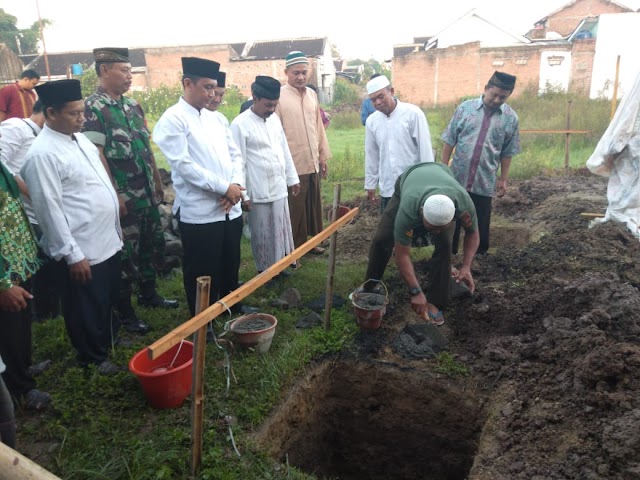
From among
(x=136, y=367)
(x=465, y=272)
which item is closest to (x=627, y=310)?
(x=465, y=272)

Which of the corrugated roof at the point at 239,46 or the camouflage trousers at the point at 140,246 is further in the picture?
the corrugated roof at the point at 239,46

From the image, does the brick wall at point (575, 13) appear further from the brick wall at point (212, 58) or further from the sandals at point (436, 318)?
the sandals at point (436, 318)

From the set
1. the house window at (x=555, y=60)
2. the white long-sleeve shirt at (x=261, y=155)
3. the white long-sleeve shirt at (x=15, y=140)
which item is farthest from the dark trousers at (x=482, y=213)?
the house window at (x=555, y=60)

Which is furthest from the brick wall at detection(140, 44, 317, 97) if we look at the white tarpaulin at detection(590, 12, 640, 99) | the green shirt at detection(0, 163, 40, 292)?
the green shirt at detection(0, 163, 40, 292)

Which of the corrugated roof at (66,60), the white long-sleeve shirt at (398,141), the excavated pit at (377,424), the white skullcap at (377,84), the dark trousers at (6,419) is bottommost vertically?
the excavated pit at (377,424)

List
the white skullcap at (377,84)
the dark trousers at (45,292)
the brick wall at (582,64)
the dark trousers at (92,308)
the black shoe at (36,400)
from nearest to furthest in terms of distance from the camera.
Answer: the black shoe at (36,400)
the dark trousers at (92,308)
the dark trousers at (45,292)
the white skullcap at (377,84)
the brick wall at (582,64)

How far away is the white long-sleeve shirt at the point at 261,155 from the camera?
4.34 metres

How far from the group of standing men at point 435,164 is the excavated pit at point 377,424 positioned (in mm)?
697

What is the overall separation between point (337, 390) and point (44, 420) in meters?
2.04

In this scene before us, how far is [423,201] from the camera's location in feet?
11.2

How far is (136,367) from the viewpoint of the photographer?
2.97 metres

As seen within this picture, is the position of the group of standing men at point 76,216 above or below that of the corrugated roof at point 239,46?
below

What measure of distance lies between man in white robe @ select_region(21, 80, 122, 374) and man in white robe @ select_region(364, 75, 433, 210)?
2.68 meters

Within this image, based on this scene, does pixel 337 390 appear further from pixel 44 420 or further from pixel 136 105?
pixel 136 105
